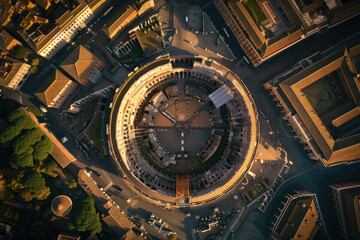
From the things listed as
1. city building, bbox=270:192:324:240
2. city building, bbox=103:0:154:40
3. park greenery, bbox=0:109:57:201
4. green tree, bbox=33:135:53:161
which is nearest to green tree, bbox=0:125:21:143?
park greenery, bbox=0:109:57:201

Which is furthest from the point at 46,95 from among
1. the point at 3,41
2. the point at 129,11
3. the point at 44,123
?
the point at 129,11

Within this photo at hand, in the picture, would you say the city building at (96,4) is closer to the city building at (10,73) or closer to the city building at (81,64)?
the city building at (81,64)

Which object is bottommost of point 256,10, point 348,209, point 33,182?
point 348,209

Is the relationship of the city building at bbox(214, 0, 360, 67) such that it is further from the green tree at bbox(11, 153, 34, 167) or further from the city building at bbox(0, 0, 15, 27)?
the green tree at bbox(11, 153, 34, 167)

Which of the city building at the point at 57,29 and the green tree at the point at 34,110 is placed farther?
the green tree at the point at 34,110

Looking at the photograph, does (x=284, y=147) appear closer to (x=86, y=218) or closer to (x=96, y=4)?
(x=86, y=218)

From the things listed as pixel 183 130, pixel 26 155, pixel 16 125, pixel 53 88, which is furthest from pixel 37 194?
pixel 183 130

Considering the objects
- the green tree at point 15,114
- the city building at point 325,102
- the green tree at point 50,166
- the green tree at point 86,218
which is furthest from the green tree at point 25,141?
the city building at point 325,102

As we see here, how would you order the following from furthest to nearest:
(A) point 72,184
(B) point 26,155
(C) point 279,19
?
(A) point 72,184 < (C) point 279,19 < (B) point 26,155
